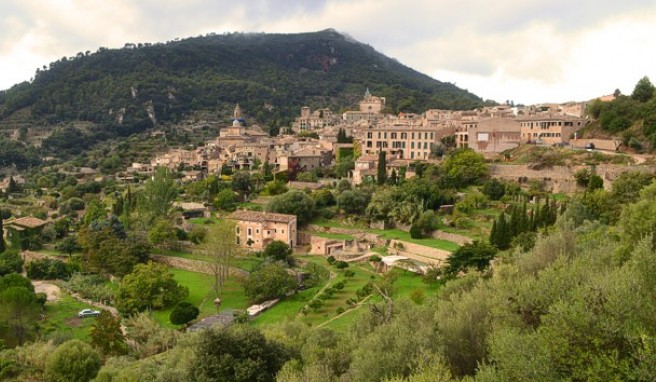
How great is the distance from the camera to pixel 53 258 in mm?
43031

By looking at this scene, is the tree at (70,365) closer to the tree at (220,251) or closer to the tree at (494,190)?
the tree at (220,251)

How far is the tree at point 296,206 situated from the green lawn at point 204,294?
8572 mm

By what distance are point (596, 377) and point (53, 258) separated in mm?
43411

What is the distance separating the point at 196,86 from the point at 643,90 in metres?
114

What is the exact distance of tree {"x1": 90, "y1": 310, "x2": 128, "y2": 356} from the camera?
83.6ft

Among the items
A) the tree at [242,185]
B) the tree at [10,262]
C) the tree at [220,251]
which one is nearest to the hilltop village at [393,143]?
the tree at [242,185]

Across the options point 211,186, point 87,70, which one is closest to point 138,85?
point 87,70

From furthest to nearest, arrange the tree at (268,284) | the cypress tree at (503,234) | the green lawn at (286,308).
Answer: the tree at (268,284) → the cypress tree at (503,234) → the green lawn at (286,308)

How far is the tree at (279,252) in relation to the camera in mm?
37656

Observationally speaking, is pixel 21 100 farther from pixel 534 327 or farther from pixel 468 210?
pixel 534 327

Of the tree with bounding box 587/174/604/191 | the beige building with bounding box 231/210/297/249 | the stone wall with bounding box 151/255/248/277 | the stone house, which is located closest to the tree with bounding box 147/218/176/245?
the stone wall with bounding box 151/255/248/277

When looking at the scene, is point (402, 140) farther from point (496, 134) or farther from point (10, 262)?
point (10, 262)

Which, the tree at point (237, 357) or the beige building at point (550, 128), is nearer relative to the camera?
the tree at point (237, 357)

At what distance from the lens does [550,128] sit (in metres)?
52.8
